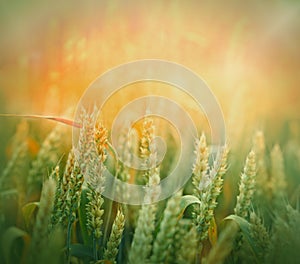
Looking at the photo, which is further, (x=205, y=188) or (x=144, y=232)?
(x=205, y=188)

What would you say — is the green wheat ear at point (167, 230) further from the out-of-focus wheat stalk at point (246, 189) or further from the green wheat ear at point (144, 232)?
the out-of-focus wheat stalk at point (246, 189)

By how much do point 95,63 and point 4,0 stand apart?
2.87ft

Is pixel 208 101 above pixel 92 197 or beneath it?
above

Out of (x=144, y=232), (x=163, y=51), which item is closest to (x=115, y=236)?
(x=144, y=232)

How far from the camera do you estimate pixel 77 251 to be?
28.0 inches

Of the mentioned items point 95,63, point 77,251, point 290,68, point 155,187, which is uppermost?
point 290,68

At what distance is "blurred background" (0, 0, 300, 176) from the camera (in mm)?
1319

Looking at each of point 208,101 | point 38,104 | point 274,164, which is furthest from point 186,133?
point 38,104

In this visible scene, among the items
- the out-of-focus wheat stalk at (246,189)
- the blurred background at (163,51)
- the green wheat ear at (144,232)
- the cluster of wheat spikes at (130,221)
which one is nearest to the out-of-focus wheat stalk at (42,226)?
the cluster of wheat spikes at (130,221)

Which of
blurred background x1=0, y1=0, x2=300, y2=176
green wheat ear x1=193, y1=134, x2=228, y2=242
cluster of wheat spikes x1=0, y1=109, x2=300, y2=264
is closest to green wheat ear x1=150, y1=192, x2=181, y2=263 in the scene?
cluster of wheat spikes x1=0, y1=109, x2=300, y2=264

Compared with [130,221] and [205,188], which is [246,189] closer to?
[205,188]

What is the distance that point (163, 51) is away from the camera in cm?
141

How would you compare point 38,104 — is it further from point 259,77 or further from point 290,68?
point 290,68

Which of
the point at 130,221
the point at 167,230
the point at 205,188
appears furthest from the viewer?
the point at 130,221
